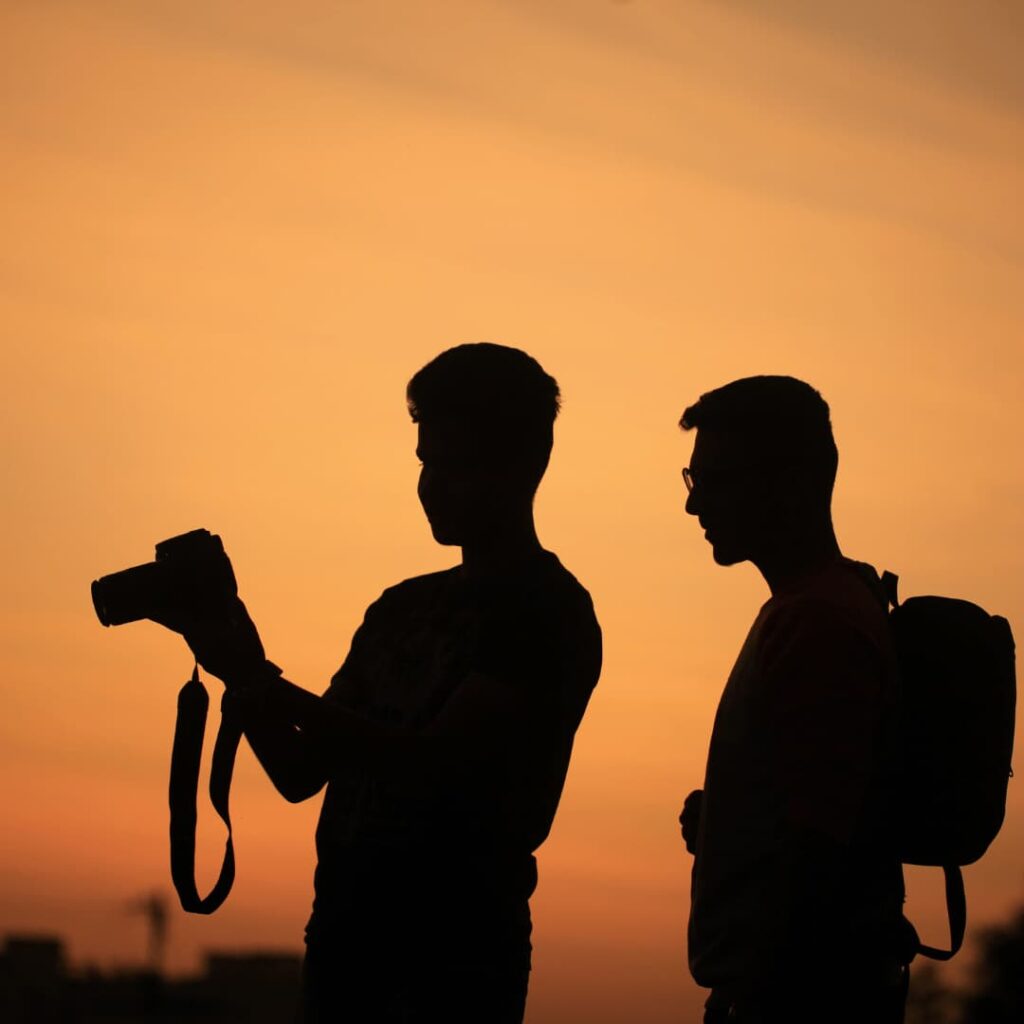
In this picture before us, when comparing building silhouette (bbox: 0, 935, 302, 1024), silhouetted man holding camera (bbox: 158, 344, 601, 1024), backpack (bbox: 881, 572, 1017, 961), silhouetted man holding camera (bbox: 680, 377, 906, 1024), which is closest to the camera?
silhouetted man holding camera (bbox: 680, 377, 906, 1024)

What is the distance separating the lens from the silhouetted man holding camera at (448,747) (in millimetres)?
4570

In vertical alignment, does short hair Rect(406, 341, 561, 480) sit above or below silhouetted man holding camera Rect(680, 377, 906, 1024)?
above

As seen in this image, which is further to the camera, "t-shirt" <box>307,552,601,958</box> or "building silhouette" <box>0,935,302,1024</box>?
"building silhouette" <box>0,935,302,1024</box>

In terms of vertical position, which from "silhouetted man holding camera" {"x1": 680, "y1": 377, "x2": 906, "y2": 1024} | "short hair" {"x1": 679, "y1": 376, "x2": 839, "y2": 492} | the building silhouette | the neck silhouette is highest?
the building silhouette

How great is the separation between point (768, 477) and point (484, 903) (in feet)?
3.94

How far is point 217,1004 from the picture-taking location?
2117 inches

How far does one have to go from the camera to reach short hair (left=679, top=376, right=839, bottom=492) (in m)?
4.76

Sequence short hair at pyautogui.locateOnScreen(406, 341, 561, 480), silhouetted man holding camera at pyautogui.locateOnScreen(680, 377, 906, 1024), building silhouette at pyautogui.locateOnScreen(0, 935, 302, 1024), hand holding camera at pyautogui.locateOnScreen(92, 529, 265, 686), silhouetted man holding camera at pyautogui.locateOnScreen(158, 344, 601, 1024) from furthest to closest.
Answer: building silhouette at pyautogui.locateOnScreen(0, 935, 302, 1024) < short hair at pyautogui.locateOnScreen(406, 341, 561, 480) < hand holding camera at pyautogui.locateOnScreen(92, 529, 265, 686) < silhouetted man holding camera at pyautogui.locateOnScreen(158, 344, 601, 1024) < silhouetted man holding camera at pyautogui.locateOnScreen(680, 377, 906, 1024)

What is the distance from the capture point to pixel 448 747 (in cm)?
454

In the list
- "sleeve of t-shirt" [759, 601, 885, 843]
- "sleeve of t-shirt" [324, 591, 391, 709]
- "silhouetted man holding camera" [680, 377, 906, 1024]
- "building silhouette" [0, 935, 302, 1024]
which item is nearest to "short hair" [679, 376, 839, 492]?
"silhouetted man holding camera" [680, 377, 906, 1024]

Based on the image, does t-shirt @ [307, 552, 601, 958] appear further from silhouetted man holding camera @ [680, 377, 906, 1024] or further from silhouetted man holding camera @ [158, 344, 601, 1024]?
silhouetted man holding camera @ [680, 377, 906, 1024]

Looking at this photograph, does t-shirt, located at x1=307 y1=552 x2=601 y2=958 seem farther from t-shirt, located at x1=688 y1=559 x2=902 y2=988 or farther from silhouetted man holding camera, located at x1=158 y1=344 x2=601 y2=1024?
t-shirt, located at x1=688 y1=559 x2=902 y2=988

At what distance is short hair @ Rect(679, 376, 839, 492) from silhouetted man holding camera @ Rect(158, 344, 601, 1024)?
0.52m

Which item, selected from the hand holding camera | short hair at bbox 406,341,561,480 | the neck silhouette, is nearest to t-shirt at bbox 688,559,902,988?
the neck silhouette
